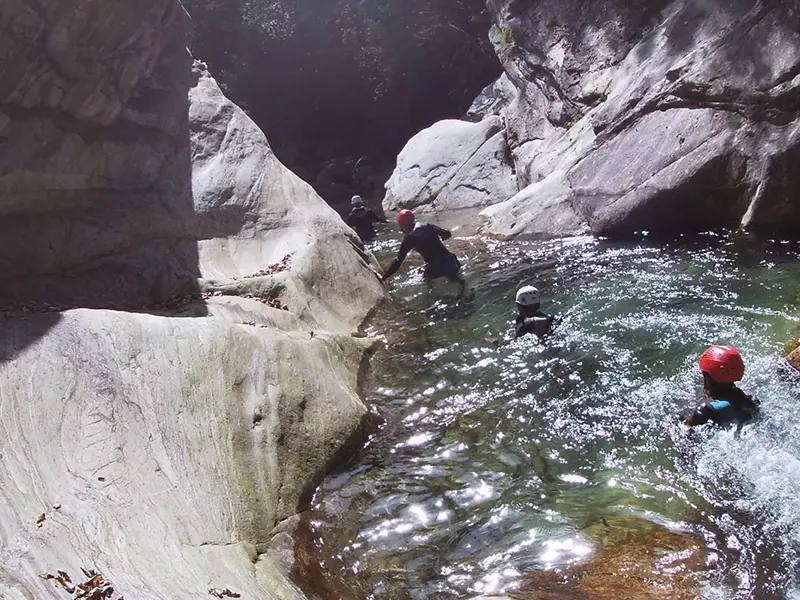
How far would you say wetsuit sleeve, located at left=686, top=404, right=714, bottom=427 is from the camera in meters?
5.82

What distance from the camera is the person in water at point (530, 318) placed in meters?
8.66

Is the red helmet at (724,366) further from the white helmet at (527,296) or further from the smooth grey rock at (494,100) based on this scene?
the smooth grey rock at (494,100)

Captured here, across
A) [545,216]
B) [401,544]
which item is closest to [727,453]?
[401,544]

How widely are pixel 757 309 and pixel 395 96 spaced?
91.5 ft

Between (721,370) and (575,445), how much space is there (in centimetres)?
141

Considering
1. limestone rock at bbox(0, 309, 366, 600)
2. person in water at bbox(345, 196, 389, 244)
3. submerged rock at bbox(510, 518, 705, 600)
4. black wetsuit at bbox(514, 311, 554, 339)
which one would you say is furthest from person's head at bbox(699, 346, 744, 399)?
person in water at bbox(345, 196, 389, 244)

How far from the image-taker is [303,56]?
34188 mm

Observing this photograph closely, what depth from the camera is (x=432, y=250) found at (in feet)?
40.3

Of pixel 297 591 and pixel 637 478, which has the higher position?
pixel 297 591

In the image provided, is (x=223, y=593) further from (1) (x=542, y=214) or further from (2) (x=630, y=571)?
(1) (x=542, y=214)

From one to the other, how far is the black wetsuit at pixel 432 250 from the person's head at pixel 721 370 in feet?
21.1

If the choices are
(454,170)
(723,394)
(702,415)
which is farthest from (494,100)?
(702,415)

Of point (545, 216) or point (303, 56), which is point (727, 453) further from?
point (303, 56)

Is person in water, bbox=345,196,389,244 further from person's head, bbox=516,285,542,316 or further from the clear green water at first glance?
person's head, bbox=516,285,542,316
